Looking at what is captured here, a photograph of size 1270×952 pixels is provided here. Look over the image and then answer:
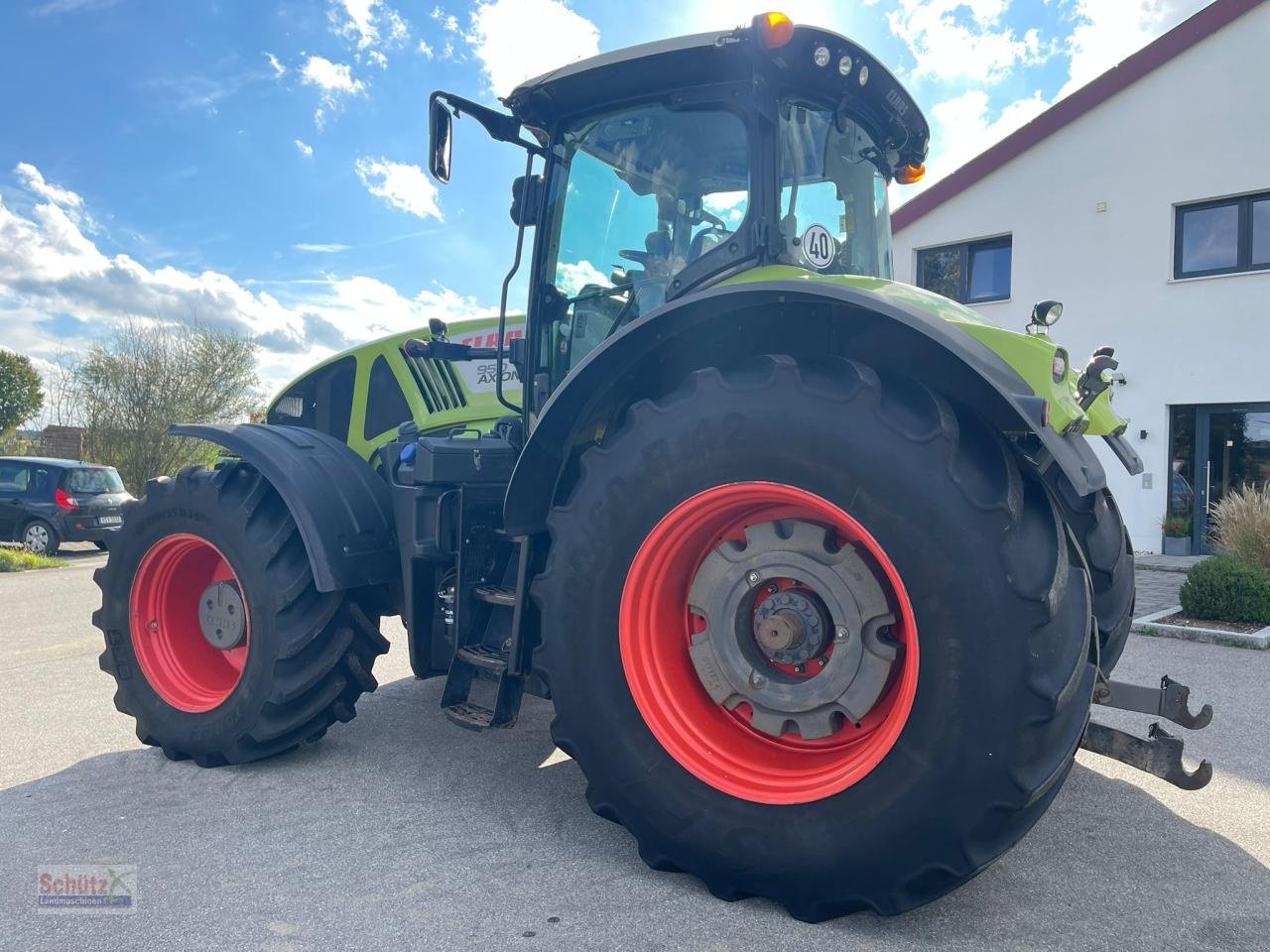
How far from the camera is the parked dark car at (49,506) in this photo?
13.2 m

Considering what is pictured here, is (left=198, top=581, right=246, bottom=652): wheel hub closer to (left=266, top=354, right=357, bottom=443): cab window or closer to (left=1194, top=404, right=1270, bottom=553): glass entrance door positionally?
(left=266, top=354, right=357, bottom=443): cab window

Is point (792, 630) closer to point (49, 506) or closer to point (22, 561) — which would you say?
point (22, 561)

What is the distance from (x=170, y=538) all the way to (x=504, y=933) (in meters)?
2.42

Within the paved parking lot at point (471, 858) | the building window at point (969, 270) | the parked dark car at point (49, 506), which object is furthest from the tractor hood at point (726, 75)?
the parked dark car at point (49, 506)

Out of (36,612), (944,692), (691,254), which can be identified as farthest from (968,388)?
(36,612)

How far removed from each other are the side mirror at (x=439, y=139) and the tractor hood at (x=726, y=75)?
238 mm

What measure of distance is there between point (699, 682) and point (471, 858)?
0.86 meters

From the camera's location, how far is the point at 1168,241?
11922 mm

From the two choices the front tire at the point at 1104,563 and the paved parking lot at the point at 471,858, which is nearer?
the paved parking lot at the point at 471,858

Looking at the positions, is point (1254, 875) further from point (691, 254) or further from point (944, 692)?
point (691, 254)

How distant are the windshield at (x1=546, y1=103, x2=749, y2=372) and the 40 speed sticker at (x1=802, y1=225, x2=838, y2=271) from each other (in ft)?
0.82

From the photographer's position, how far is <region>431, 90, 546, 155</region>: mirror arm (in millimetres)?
3312

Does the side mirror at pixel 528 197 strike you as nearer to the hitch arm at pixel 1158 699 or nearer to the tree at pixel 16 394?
the hitch arm at pixel 1158 699

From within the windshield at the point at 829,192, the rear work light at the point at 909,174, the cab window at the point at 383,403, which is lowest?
the cab window at the point at 383,403
